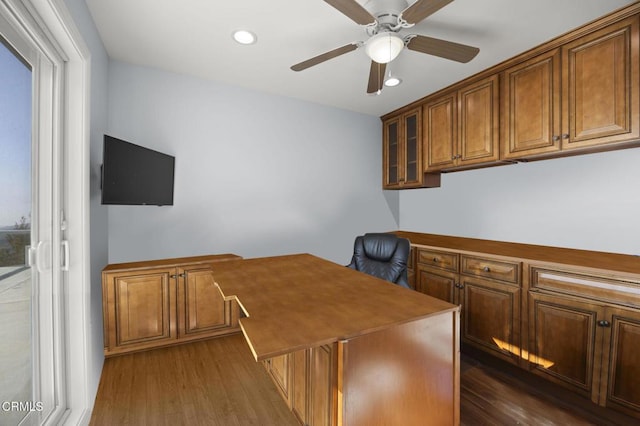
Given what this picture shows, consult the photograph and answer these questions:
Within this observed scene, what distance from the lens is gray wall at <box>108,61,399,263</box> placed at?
2.70 metres

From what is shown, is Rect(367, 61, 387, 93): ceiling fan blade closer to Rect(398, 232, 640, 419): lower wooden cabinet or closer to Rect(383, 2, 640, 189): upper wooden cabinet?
Rect(383, 2, 640, 189): upper wooden cabinet

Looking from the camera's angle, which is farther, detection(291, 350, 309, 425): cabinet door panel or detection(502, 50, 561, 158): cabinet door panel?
detection(502, 50, 561, 158): cabinet door panel

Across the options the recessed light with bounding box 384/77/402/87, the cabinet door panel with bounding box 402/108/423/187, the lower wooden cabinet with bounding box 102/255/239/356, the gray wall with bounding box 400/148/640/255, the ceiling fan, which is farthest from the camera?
the cabinet door panel with bounding box 402/108/423/187

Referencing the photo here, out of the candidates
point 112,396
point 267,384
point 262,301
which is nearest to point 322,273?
point 262,301

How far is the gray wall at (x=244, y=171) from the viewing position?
8.85ft

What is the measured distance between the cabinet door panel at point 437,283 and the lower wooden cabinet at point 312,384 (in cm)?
178

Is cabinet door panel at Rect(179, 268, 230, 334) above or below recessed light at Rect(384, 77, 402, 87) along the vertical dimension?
below

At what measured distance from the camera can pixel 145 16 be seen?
1.96 meters

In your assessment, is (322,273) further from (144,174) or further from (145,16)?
(145,16)

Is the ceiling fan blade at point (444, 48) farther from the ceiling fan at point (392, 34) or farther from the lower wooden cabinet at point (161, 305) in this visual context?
the lower wooden cabinet at point (161, 305)

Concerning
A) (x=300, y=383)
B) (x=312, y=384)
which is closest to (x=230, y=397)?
(x=300, y=383)

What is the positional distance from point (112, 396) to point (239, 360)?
0.87m

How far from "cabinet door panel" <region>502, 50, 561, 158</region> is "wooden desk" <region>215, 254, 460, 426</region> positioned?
1866 millimetres

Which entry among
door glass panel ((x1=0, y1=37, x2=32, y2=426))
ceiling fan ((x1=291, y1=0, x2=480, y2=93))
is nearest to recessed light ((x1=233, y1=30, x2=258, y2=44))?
ceiling fan ((x1=291, y1=0, x2=480, y2=93))
